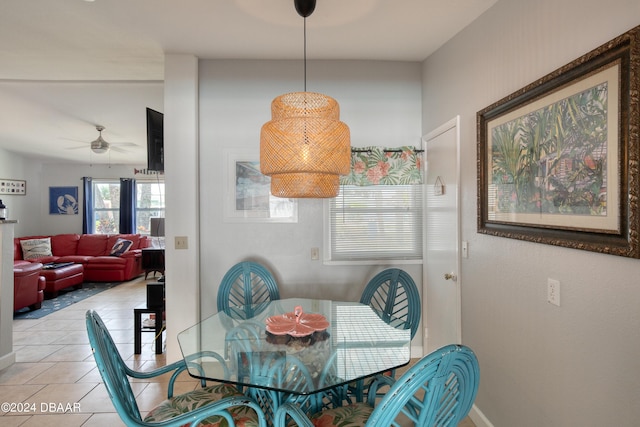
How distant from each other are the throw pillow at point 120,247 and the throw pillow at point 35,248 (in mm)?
1119

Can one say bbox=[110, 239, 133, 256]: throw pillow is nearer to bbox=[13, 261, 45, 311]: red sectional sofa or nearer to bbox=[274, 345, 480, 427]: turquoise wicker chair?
bbox=[13, 261, 45, 311]: red sectional sofa

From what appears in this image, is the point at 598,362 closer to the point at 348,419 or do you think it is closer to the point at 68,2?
the point at 348,419

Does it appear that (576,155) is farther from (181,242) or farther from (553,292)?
(181,242)

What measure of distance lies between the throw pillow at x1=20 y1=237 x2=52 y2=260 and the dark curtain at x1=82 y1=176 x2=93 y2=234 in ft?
3.50

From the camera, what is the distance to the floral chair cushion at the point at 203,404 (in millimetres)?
1395

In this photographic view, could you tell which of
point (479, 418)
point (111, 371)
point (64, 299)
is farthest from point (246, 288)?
point (64, 299)

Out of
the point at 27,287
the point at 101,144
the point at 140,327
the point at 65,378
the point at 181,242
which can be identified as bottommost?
the point at 65,378

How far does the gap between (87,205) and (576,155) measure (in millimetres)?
8770

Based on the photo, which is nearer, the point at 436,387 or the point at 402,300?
the point at 436,387

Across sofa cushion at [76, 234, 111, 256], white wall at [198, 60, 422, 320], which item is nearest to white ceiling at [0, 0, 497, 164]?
white wall at [198, 60, 422, 320]

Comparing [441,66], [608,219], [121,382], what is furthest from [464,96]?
[121,382]

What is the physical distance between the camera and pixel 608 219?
3.97ft

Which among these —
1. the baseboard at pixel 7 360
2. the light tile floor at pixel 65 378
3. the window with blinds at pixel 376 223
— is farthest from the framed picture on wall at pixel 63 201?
the window with blinds at pixel 376 223

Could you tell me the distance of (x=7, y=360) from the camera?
2.84 meters
